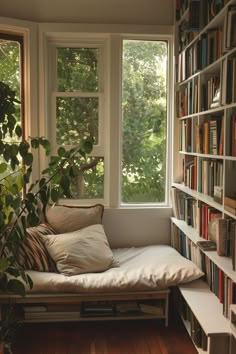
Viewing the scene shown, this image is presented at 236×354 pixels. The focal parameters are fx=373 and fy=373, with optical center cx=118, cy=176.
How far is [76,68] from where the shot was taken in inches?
133

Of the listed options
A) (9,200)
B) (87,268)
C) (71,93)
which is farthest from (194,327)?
(71,93)

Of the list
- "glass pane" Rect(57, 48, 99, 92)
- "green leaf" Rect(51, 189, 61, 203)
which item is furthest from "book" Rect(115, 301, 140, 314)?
"glass pane" Rect(57, 48, 99, 92)

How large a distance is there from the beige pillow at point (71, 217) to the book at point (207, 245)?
1.03 m

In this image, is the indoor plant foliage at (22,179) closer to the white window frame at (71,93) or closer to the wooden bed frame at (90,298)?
the wooden bed frame at (90,298)

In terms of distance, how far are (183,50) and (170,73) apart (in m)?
0.39

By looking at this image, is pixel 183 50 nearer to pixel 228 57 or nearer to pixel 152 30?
pixel 152 30

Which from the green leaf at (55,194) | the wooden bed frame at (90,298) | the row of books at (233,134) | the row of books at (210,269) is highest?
the row of books at (233,134)

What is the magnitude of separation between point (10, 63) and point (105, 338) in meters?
2.35

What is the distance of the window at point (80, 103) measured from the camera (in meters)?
3.36

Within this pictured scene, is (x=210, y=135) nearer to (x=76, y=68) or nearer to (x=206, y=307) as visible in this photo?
(x=206, y=307)

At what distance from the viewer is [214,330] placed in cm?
194

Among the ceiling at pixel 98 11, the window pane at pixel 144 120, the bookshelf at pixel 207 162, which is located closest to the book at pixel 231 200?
the bookshelf at pixel 207 162

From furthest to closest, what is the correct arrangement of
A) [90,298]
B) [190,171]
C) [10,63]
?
[10,63]
[190,171]
[90,298]

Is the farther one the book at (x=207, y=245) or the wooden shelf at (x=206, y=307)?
the book at (x=207, y=245)
